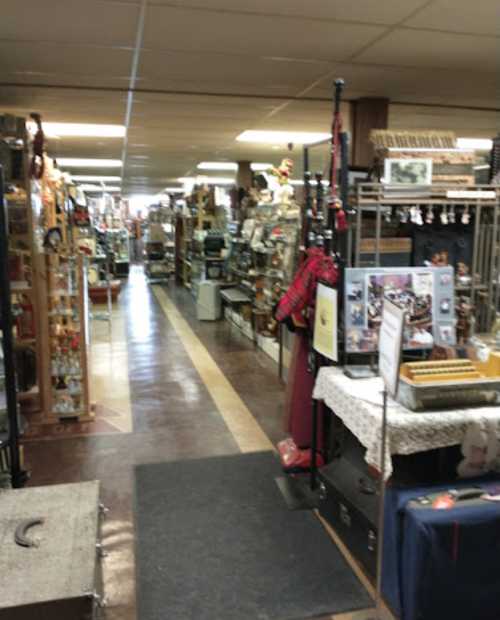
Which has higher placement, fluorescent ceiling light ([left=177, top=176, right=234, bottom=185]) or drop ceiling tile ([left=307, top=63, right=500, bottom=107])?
fluorescent ceiling light ([left=177, top=176, right=234, bottom=185])

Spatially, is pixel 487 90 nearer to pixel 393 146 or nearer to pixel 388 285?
pixel 393 146

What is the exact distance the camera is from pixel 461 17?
9.38 feet

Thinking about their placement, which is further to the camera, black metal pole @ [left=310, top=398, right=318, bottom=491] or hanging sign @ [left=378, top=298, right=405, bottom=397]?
black metal pole @ [left=310, top=398, right=318, bottom=491]

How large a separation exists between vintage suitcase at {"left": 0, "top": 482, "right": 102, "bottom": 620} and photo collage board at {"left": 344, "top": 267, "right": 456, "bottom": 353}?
1.57 metres

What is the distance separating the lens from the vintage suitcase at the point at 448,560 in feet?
7.15

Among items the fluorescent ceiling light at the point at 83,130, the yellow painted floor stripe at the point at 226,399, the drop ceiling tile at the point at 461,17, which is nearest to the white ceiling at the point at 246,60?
the drop ceiling tile at the point at 461,17

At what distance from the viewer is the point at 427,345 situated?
3.03 meters

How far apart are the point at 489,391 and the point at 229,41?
2424 millimetres

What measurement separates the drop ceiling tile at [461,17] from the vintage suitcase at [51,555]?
2868 mm

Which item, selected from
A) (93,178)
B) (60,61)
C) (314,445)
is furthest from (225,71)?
(93,178)

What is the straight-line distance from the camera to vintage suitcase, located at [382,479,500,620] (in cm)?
218

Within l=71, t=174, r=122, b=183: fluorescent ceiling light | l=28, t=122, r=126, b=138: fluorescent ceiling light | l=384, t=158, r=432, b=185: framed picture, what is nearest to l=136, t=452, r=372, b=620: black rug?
l=384, t=158, r=432, b=185: framed picture

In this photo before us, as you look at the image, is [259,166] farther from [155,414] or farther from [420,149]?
[420,149]

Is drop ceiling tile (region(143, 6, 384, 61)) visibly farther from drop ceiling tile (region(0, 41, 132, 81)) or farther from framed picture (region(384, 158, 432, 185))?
framed picture (region(384, 158, 432, 185))
